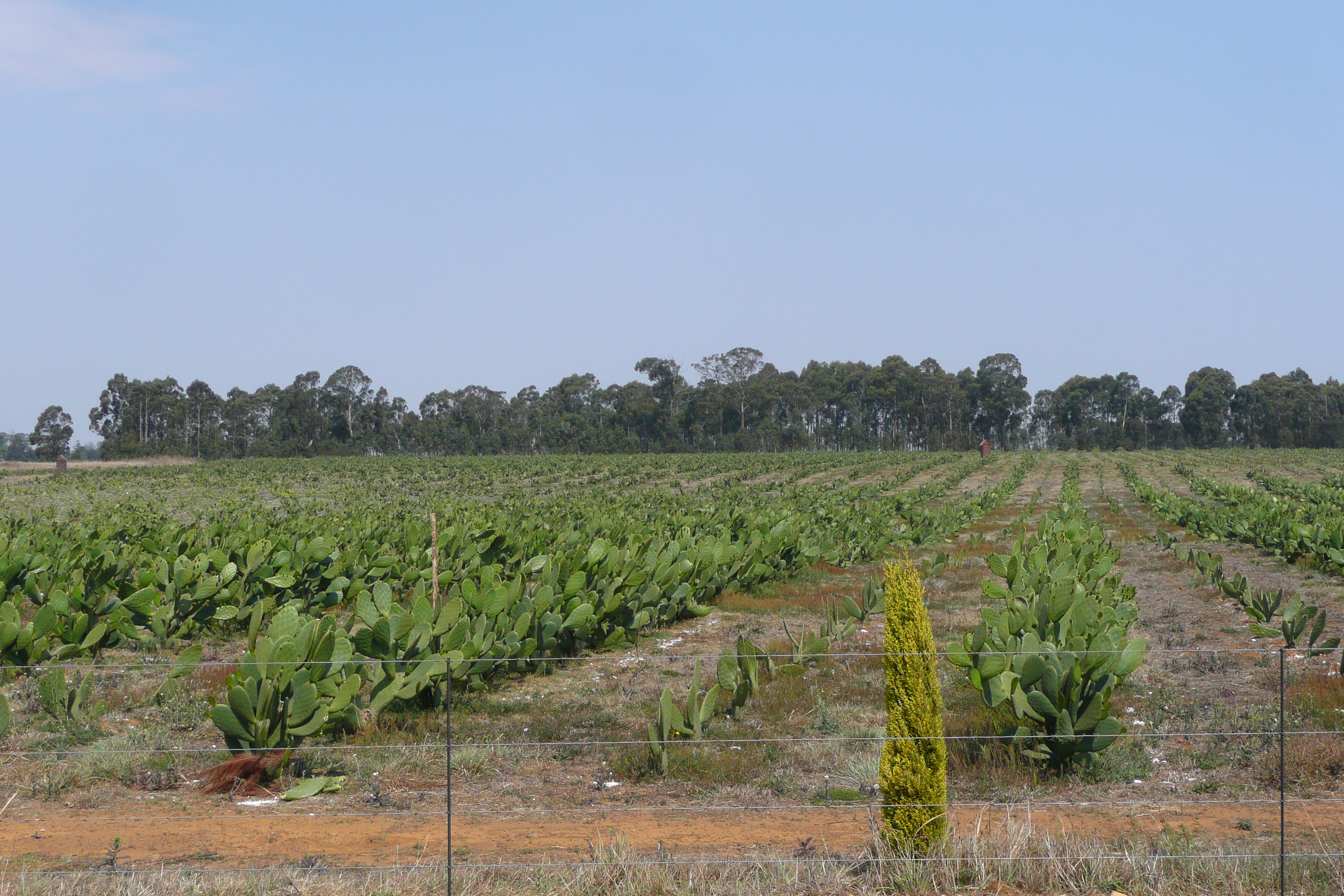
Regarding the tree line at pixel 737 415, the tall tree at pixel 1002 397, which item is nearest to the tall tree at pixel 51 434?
the tree line at pixel 737 415

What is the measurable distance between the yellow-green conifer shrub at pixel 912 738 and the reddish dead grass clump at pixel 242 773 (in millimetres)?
4040

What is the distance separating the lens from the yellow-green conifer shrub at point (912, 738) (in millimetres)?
4805

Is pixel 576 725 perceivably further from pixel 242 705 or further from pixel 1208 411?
pixel 1208 411

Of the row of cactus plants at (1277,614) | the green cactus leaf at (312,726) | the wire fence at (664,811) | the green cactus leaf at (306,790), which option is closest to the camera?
the wire fence at (664,811)

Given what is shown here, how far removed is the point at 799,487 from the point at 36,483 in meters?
39.3

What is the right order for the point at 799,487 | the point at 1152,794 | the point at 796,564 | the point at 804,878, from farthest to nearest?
the point at 799,487 < the point at 796,564 < the point at 1152,794 < the point at 804,878

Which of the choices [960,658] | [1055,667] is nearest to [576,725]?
[960,658]

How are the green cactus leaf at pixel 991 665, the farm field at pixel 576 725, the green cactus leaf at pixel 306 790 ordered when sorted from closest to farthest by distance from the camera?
the farm field at pixel 576 725, the green cactus leaf at pixel 306 790, the green cactus leaf at pixel 991 665

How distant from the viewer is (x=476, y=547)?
1495 cm

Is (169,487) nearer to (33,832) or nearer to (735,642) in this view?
(735,642)

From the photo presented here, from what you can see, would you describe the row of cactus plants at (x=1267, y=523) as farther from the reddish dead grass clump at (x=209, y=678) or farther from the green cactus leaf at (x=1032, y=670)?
the reddish dead grass clump at (x=209, y=678)

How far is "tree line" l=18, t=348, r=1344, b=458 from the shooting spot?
113562mm

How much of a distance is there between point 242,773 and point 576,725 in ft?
8.52

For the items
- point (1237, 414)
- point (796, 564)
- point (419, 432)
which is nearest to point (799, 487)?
point (796, 564)
